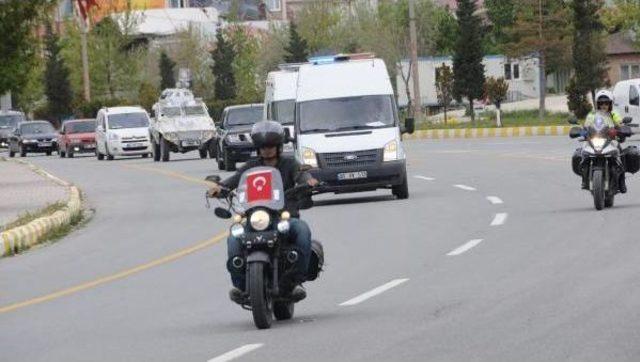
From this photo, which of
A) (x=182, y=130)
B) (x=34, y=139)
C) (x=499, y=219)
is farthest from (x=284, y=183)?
(x=34, y=139)

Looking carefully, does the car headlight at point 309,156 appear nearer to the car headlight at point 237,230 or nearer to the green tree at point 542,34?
Result: the car headlight at point 237,230

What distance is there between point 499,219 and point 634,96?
28.7m

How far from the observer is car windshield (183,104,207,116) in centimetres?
5512

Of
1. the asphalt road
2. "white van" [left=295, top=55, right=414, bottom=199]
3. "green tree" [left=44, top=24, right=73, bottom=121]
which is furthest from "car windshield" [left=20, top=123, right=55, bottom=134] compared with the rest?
"white van" [left=295, top=55, right=414, bottom=199]

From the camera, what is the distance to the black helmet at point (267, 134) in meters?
12.3

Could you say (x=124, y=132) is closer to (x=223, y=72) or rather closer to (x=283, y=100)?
(x=283, y=100)

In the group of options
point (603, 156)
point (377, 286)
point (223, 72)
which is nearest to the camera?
point (377, 286)

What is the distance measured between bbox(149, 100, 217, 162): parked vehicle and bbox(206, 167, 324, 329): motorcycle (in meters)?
41.1

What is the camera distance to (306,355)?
10.3 m

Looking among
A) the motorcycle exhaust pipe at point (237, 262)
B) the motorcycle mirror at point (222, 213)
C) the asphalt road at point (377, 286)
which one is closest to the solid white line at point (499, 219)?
the asphalt road at point (377, 286)

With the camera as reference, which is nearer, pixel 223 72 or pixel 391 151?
pixel 391 151

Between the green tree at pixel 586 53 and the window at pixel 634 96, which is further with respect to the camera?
the green tree at pixel 586 53

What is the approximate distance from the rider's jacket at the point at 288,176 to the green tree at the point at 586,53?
196 feet

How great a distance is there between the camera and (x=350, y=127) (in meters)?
28.7
